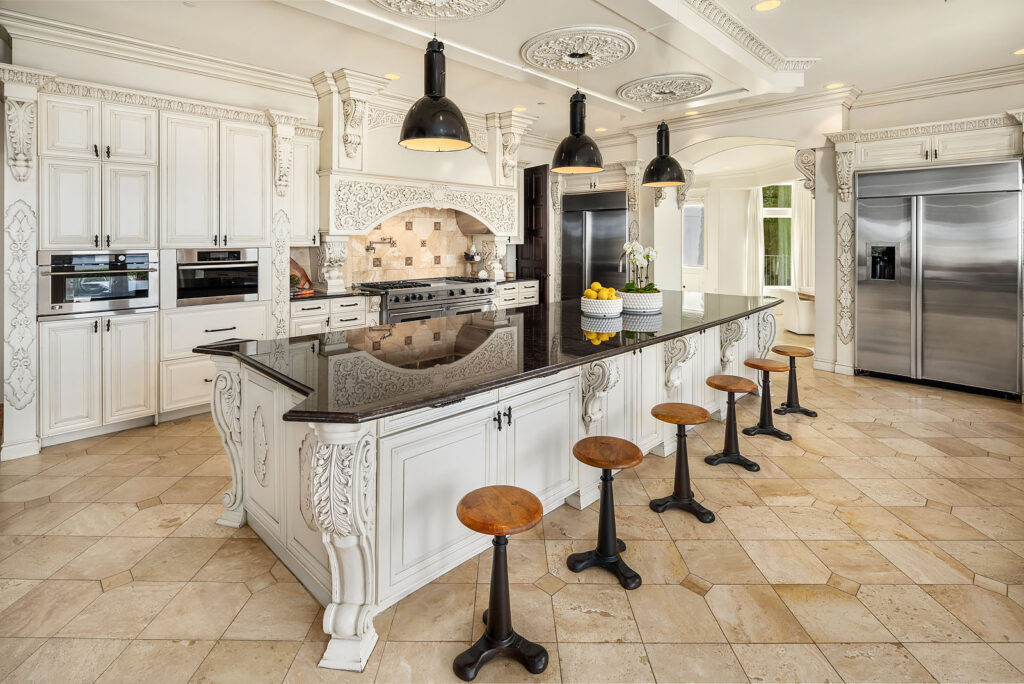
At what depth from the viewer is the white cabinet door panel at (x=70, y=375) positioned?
3795 millimetres

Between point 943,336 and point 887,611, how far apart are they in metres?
4.39

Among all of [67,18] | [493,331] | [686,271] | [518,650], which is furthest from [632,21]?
[686,271]

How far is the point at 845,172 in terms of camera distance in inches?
223

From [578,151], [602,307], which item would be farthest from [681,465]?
[578,151]

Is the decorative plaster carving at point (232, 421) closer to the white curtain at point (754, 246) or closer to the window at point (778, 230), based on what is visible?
the white curtain at point (754, 246)

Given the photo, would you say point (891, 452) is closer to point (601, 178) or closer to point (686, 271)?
point (601, 178)

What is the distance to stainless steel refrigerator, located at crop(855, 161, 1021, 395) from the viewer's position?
498cm

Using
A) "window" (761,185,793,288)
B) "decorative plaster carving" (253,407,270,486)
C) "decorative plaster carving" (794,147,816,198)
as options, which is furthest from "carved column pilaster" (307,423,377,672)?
"window" (761,185,793,288)

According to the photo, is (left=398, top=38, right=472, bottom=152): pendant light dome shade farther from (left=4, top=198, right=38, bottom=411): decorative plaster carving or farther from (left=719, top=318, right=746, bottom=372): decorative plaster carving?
(left=4, top=198, right=38, bottom=411): decorative plaster carving

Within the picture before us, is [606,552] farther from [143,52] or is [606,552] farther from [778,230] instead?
[778,230]

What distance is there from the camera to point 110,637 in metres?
1.93

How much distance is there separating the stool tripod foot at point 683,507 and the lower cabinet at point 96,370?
12.5 feet

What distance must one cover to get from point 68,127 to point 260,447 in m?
3.04

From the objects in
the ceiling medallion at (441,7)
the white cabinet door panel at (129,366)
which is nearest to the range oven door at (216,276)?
the white cabinet door panel at (129,366)
